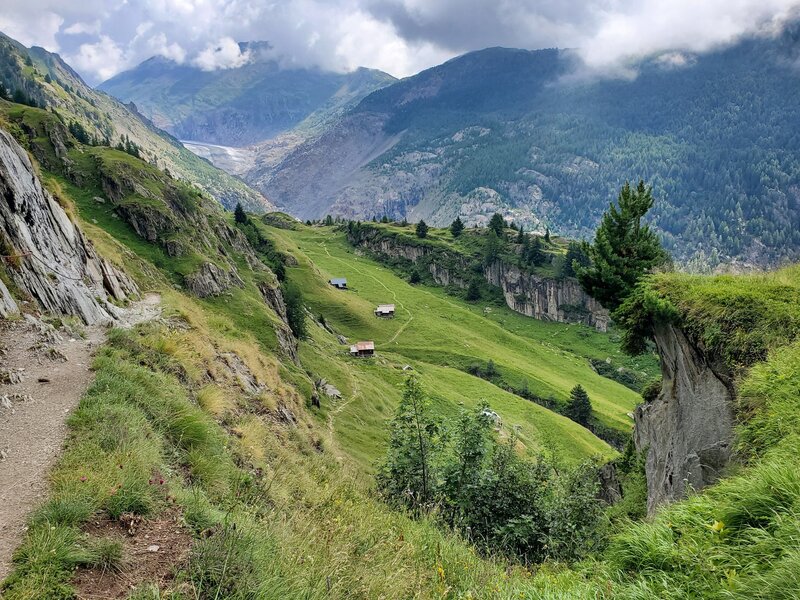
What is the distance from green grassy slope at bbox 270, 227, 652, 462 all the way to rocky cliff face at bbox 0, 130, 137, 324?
80.1ft

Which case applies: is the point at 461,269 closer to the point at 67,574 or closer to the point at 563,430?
the point at 563,430

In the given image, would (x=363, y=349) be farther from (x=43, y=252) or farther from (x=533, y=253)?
(x=533, y=253)

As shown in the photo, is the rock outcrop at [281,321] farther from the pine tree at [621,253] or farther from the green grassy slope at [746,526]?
the green grassy slope at [746,526]

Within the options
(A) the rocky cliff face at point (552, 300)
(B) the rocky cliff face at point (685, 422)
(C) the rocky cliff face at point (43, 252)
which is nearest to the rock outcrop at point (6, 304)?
(C) the rocky cliff face at point (43, 252)

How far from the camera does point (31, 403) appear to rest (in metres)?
10.7

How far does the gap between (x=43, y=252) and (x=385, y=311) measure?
103478mm

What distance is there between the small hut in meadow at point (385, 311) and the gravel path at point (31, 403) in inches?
4102

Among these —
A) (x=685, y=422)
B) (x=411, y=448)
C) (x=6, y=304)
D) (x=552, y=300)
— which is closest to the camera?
(x=6, y=304)

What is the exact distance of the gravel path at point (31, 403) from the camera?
23.8 feet

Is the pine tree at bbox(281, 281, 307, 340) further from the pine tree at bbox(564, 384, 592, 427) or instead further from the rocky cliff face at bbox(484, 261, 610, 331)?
the rocky cliff face at bbox(484, 261, 610, 331)

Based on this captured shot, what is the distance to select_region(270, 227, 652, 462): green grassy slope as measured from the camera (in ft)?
222

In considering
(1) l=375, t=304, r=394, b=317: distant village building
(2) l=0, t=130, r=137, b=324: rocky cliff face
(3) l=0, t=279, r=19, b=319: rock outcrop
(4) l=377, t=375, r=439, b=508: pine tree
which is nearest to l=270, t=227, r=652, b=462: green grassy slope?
(1) l=375, t=304, r=394, b=317: distant village building

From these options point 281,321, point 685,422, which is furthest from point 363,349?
point 685,422

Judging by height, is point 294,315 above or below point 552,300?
below
